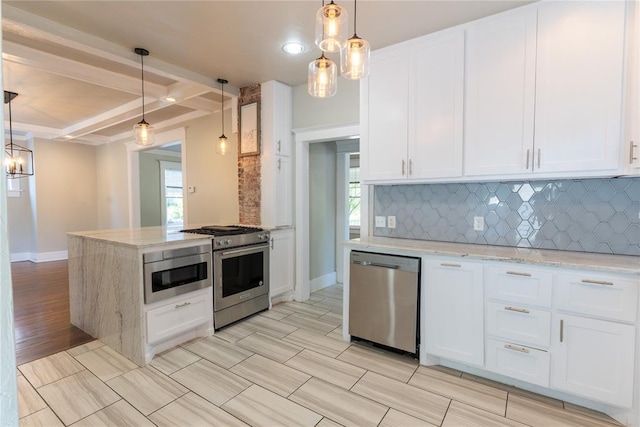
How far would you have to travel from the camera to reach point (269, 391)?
7.41 ft

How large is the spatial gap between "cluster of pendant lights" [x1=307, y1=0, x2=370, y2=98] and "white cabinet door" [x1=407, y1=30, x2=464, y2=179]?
117 cm

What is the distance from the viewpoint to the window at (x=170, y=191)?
7.87 m

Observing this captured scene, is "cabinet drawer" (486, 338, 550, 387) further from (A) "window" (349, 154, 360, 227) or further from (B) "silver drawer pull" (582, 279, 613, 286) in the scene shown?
(A) "window" (349, 154, 360, 227)

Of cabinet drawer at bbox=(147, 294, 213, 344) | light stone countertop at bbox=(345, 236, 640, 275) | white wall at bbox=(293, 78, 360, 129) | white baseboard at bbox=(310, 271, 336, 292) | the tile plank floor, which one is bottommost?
the tile plank floor

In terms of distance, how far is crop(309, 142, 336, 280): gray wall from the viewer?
14.6ft

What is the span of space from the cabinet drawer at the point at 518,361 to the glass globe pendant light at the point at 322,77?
6.74 ft

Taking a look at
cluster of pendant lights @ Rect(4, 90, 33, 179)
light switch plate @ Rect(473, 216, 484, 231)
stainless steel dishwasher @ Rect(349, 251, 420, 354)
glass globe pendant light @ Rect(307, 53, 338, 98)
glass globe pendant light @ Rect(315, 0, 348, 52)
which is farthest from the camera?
cluster of pendant lights @ Rect(4, 90, 33, 179)

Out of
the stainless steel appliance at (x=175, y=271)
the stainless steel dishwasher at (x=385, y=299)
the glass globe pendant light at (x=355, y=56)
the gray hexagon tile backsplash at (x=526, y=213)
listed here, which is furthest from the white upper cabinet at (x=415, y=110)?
the stainless steel appliance at (x=175, y=271)

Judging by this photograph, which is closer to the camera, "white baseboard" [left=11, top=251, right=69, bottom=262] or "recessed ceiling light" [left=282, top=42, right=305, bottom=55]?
"recessed ceiling light" [left=282, top=42, right=305, bottom=55]

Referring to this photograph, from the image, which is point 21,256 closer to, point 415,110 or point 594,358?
point 415,110

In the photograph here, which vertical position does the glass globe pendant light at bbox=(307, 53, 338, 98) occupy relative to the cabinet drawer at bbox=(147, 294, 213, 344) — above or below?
above

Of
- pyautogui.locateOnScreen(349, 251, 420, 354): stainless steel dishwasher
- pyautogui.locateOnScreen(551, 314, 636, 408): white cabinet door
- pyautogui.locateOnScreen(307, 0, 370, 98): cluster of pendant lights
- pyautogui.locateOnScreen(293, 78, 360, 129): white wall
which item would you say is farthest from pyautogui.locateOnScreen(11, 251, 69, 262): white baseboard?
pyautogui.locateOnScreen(551, 314, 636, 408): white cabinet door

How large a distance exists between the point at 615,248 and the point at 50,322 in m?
5.18

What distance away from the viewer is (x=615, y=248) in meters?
2.32
